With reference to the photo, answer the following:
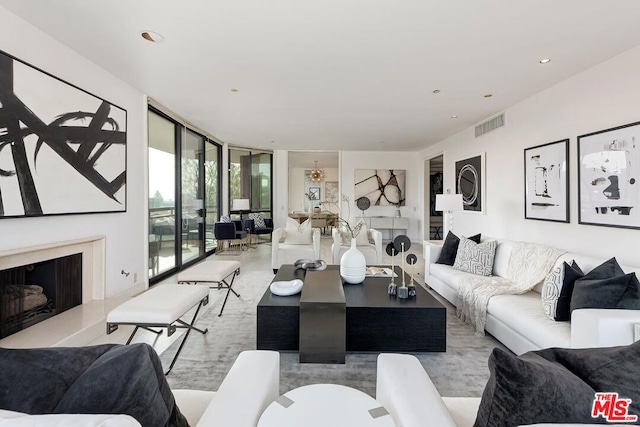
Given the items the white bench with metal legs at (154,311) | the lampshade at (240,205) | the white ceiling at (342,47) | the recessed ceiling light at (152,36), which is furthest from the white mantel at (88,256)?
the lampshade at (240,205)

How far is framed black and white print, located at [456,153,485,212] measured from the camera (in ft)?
16.7

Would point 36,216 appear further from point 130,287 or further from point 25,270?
point 130,287

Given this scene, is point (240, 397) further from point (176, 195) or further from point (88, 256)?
point (176, 195)

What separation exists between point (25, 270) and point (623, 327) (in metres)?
4.40

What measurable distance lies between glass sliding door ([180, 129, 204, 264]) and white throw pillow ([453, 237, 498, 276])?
4.48 meters

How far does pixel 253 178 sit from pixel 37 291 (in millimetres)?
6281

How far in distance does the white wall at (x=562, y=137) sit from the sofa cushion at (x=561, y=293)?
0.96 m

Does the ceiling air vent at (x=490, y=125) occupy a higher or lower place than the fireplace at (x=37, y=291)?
higher

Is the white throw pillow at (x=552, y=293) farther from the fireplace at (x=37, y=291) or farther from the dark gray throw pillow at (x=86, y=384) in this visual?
the fireplace at (x=37, y=291)

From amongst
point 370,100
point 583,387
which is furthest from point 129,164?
point 583,387

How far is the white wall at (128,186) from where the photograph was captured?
2.38 meters

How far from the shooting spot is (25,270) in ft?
8.82

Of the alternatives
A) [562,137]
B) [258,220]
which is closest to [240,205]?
[258,220]

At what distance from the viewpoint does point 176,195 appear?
17.0 ft
